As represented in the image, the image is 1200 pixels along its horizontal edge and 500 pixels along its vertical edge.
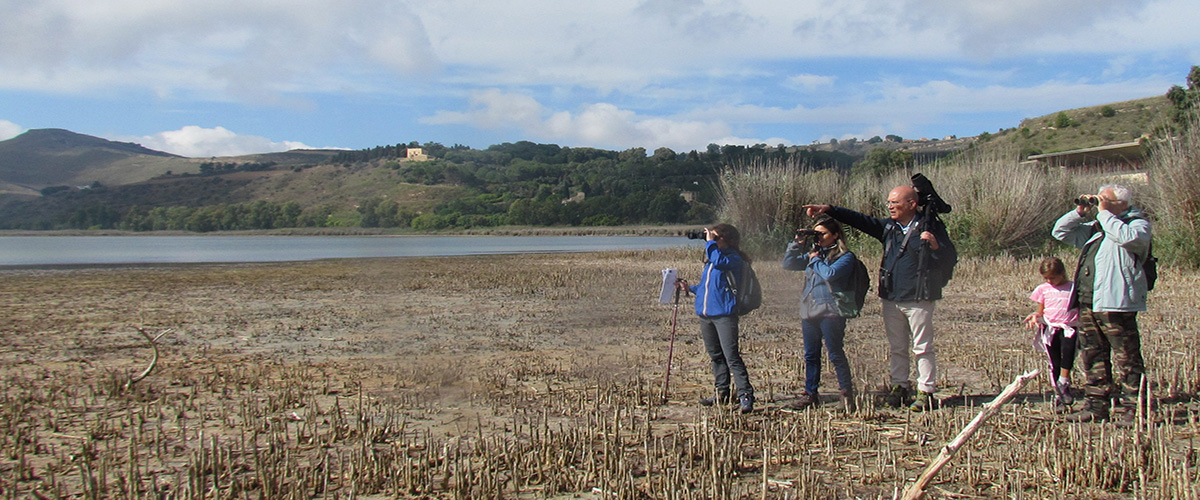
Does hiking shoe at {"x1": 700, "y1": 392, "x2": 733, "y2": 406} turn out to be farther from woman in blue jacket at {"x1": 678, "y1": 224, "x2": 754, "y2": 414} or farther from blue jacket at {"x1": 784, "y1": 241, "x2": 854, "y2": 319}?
blue jacket at {"x1": 784, "y1": 241, "x2": 854, "y2": 319}

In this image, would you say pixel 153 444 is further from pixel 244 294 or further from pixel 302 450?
pixel 244 294

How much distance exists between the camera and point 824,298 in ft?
22.4

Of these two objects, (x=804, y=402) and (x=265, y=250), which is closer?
(x=804, y=402)

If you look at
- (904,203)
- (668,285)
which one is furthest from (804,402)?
(904,203)

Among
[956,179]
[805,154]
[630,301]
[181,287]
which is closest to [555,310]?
[630,301]

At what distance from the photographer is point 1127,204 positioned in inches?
248

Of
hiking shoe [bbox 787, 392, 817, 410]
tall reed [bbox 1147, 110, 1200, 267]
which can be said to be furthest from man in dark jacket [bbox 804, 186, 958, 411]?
tall reed [bbox 1147, 110, 1200, 267]

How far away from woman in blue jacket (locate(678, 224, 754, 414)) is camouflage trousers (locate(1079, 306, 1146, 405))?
8.73 feet

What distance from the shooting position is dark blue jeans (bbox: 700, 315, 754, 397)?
6.87 metres

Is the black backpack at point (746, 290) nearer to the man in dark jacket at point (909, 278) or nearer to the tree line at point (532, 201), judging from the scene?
the man in dark jacket at point (909, 278)

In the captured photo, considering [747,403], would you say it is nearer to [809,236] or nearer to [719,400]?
[719,400]

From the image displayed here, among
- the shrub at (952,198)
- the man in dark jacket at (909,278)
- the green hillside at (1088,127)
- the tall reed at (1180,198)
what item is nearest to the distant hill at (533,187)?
the green hillside at (1088,127)

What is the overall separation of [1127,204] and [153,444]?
25.5 ft

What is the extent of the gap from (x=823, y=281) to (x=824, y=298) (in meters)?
0.15
